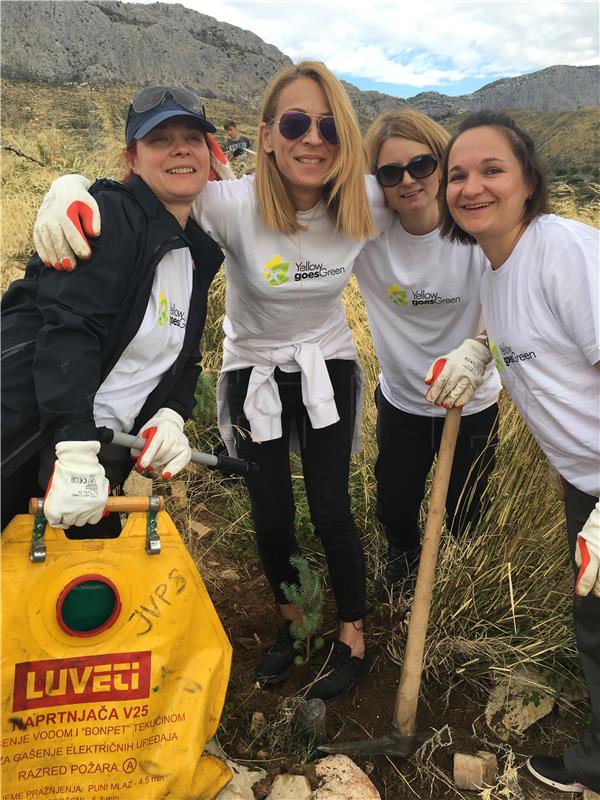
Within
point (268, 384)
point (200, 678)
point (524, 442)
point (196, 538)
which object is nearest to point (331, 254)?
point (268, 384)

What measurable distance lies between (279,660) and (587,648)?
3.87 ft

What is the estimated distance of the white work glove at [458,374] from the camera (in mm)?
2211

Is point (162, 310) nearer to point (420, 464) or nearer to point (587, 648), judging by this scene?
point (420, 464)

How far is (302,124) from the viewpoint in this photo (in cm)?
211

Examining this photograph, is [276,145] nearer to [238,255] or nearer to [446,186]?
[238,255]

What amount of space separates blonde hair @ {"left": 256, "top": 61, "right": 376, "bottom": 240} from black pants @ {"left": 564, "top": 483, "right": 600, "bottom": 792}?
1.19 metres

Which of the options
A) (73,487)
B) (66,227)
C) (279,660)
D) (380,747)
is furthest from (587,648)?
(66,227)

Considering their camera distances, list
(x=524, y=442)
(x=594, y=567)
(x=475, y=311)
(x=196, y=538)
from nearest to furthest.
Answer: (x=594, y=567), (x=475, y=311), (x=524, y=442), (x=196, y=538)

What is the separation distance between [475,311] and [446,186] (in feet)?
1.89

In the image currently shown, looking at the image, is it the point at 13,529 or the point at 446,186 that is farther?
the point at 446,186

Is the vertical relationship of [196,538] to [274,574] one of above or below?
below

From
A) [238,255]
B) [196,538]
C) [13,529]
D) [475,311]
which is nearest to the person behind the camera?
[13,529]

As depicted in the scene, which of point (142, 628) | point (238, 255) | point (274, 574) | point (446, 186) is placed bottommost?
point (274, 574)

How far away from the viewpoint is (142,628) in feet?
5.50
